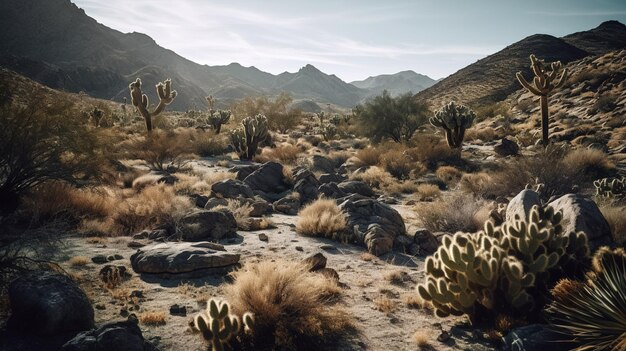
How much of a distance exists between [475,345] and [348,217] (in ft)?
16.8

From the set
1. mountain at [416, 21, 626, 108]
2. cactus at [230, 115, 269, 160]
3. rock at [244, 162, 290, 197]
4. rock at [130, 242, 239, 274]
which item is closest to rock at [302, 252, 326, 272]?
rock at [130, 242, 239, 274]

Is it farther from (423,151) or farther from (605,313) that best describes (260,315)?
(423,151)

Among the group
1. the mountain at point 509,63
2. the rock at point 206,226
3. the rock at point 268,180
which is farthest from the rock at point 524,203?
the mountain at point 509,63

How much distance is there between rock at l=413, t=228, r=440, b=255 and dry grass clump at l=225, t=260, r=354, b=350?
3.68 metres

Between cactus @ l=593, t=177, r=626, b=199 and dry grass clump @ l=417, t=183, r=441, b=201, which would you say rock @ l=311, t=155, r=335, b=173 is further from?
cactus @ l=593, t=177, r=626, b=199

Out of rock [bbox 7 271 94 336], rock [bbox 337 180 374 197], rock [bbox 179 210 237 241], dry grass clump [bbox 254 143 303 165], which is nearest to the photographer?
rock [bbox 7 271 94 336]

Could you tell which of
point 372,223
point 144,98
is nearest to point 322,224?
point 372,223

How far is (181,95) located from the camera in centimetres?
11838

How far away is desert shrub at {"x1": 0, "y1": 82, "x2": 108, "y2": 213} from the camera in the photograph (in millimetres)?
7078

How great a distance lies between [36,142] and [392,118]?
21.2 m

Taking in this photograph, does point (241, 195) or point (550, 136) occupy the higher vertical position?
point (550, 136)

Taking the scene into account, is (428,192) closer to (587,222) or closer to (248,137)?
(587,222)

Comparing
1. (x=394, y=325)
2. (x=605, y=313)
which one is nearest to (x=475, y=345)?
(x=394, y=325)

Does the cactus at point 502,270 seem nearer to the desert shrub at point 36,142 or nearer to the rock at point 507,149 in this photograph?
the desert shrub at point 36,142
